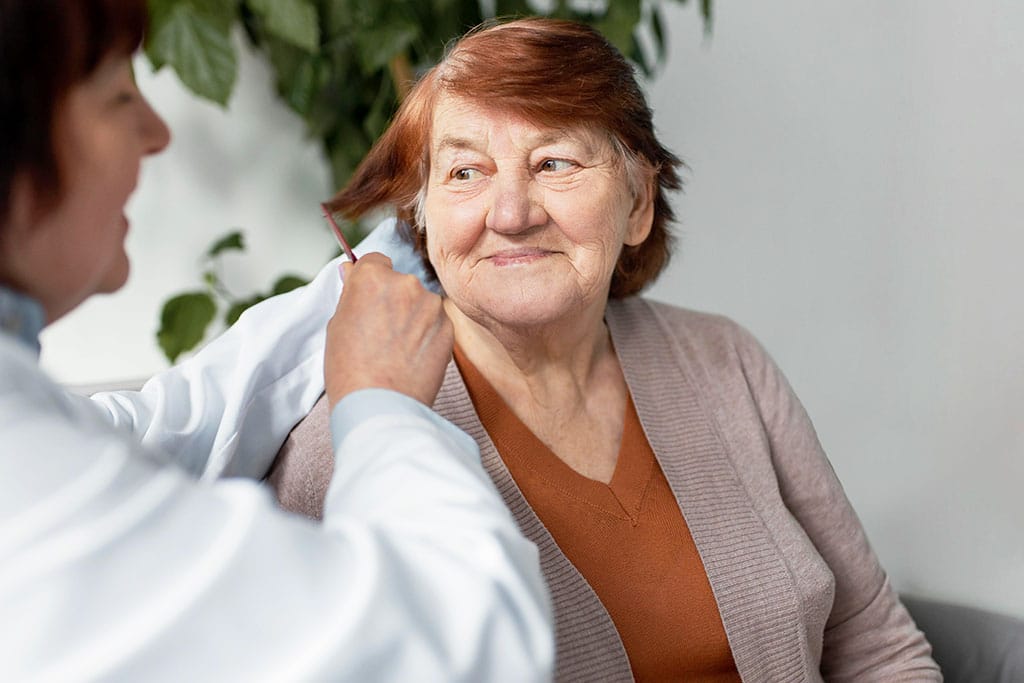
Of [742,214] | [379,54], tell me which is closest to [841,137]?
[742,214]

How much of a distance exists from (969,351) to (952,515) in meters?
0.35

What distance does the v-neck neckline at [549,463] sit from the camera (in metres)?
1.39

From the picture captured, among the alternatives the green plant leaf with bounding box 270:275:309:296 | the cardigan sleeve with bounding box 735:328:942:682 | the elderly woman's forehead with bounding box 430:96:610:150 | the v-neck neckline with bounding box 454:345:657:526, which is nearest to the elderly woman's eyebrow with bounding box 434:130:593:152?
the elderly woman's forehead with bounding box 430:96:610:150

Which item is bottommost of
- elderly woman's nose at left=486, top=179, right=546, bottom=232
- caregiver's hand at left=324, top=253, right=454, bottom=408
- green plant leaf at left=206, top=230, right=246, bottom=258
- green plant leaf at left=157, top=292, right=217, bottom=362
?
green plant leaf at left=157, top=292, right=217, bottom=362

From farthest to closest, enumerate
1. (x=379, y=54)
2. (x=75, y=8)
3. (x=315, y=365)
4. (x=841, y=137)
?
(x=841, y=137)
(x=379, y=54)
(x=315, y=365)
(x=75, y=8)

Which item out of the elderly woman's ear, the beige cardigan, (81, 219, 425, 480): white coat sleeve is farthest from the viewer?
the elderly woman's ear

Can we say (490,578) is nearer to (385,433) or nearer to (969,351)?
(385,433)

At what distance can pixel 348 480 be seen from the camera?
0.68m

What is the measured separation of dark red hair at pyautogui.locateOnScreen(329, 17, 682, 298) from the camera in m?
1.34

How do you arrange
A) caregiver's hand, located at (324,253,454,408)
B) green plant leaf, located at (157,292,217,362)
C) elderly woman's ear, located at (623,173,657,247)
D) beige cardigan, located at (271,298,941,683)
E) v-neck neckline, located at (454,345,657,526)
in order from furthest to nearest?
1. green plant leaf, located at (157,292,217,362)
2. elderly woman's ear, located at (623,173,657,247)
3. v-neck neckline, located at (454,345,657,526)
4. beige cardigan, located at (271,298,941,683)
5. caregiver's hand, located at (324,253,454,408)

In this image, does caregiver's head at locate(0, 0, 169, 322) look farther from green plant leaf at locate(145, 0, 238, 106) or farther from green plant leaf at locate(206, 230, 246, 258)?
green plant leaf at locate(206, 230, 246, 258)

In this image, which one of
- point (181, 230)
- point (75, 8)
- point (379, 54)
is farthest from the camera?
point (181, 230)

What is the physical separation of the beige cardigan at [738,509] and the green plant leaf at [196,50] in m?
0.73

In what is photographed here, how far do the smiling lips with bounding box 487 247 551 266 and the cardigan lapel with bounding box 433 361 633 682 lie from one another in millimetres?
203
